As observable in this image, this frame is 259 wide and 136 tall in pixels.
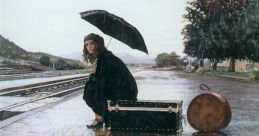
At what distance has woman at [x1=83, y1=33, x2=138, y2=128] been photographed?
8.04 metres

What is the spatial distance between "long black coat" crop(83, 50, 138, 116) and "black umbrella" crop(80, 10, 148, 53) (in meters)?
0.31

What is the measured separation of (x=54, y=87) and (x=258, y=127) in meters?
12.9

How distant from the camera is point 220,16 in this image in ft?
94.8

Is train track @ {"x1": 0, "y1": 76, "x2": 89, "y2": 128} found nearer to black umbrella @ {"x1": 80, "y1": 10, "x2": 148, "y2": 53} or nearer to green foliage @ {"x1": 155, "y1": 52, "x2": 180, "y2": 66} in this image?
black umbrella @ {"x1": 80, "y1": 10, "x2": 148, "y2": 53}

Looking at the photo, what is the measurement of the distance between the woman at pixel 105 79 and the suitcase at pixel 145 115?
0.27 meters

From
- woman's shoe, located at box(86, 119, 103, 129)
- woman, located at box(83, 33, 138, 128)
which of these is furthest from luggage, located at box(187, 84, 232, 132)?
woman's shoe, located at box(86, 119, 103, 129)

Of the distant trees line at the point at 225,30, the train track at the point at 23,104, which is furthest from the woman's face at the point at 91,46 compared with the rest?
the distant trees line at the point at 225,30

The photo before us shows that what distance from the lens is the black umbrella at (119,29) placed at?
312 inches

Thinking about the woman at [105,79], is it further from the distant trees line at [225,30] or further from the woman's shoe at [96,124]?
the distant trees line at [225,30]

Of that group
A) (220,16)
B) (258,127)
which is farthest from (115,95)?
(220,16)

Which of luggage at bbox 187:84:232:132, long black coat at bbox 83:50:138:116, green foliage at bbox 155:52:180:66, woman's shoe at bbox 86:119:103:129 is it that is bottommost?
woman's shoe at bbox 86:119:103:129

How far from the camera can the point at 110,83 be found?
809 centimetres

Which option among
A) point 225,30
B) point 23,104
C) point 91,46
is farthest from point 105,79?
point 225,30

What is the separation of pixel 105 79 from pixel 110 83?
97 millimetres
